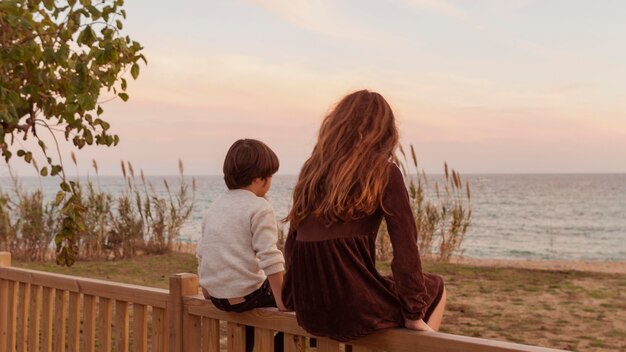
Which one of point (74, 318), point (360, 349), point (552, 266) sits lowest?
point (552, 266)

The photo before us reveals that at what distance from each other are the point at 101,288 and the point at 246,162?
1089 mm

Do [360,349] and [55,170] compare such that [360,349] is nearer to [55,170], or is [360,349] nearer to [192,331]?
[192,331]

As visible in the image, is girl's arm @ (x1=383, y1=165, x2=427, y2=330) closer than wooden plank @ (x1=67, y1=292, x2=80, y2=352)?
Yes

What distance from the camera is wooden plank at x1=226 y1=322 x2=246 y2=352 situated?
291 cm

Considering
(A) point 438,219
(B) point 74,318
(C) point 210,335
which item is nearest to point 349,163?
(C) point 210,335

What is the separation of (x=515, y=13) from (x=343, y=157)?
29.6 meters

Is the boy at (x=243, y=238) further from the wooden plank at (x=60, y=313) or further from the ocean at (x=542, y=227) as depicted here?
the ocean at (x=542, y=227)

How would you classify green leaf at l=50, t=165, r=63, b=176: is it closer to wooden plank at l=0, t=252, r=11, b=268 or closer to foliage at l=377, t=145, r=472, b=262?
wooden plank at l=0, t=252, r=11, b=268

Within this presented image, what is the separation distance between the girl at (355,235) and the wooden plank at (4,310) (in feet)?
8.05

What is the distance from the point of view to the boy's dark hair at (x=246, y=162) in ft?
9.50

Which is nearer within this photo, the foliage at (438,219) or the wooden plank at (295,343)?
the wooden plank at (295,343)

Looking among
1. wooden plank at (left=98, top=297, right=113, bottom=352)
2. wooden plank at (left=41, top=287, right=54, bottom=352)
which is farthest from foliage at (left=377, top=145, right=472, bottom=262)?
wooden plank at (left=98, top=297, right=113, bottom=352)

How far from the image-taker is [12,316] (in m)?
4.31

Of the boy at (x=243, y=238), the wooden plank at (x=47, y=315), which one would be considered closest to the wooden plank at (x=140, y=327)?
the boy at (x=243, y=238)
